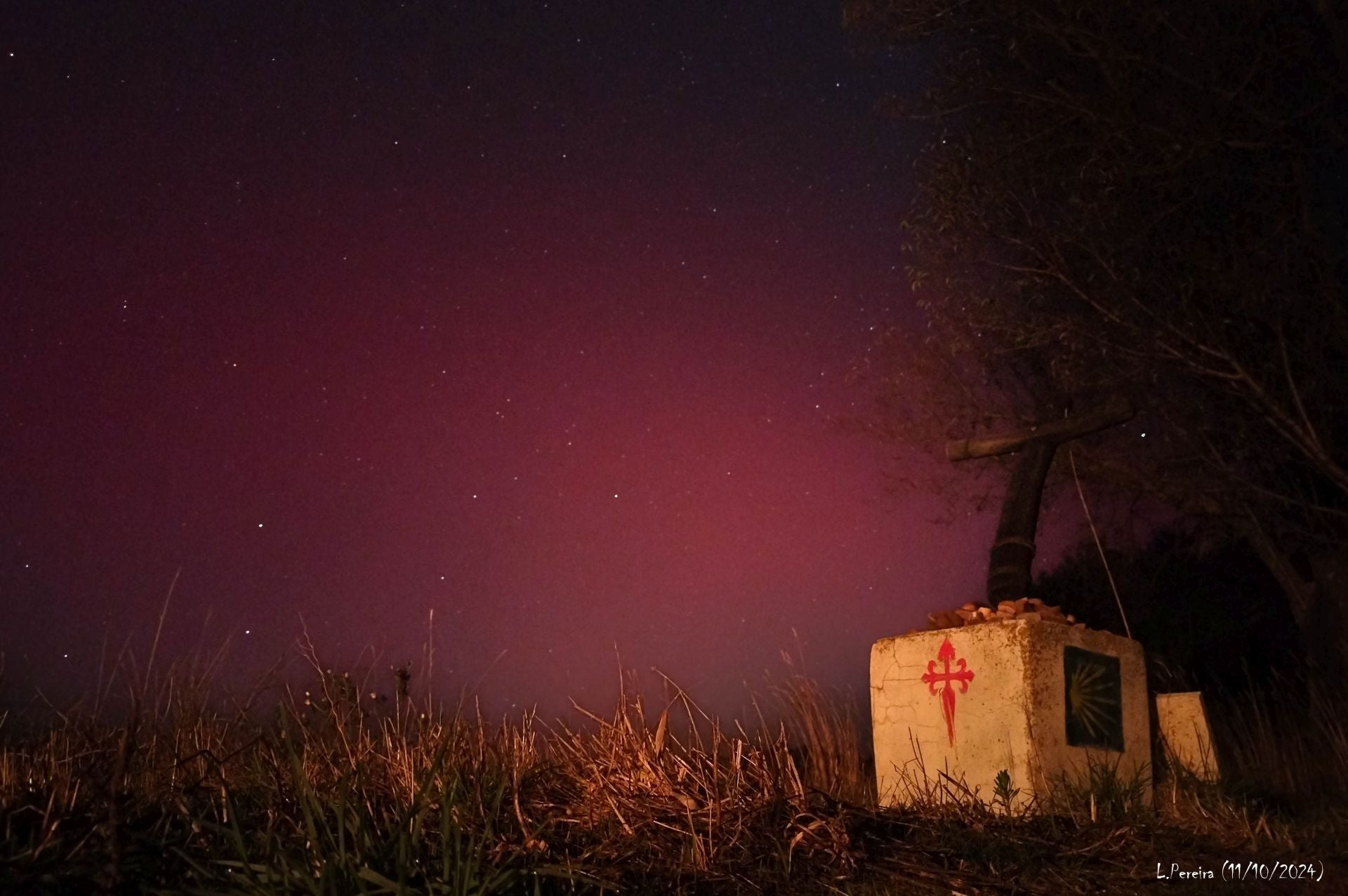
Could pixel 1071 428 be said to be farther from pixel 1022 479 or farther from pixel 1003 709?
pixel 1003 709

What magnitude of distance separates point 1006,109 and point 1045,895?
8.09 m

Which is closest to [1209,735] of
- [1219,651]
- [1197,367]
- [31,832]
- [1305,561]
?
[1197,367]

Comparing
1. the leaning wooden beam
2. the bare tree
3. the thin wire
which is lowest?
the thin wire

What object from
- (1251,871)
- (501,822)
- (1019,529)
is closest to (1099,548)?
(1019,529)

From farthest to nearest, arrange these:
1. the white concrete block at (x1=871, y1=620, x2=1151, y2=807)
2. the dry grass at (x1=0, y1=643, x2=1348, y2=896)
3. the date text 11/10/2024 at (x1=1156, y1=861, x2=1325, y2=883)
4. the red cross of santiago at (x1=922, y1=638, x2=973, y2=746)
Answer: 1. the red cross of santiago at (x1=922, y1=638, x2=973, y2=746)
2. the white concrete block at (x1=871, y1=620, x2=1151, y2=807)
3. the date text 11/10/2024 at (x1=1156, y1=861, x2=1325, y2=883)
4. the dry grass at (x1=0, y1=643, x2=1348, y2=896)

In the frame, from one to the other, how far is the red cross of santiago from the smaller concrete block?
1813mm

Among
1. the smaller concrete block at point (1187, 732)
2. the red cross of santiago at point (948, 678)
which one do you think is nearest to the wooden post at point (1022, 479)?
the smaller concrete block at point (1187, 732)

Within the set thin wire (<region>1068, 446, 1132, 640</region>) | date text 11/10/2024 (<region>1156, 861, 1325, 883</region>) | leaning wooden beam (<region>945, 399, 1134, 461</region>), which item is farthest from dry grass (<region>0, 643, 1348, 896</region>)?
leaning wooden beam (<region>945, 399, 1134, 461</region>)

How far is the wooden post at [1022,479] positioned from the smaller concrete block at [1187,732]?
4.11ft

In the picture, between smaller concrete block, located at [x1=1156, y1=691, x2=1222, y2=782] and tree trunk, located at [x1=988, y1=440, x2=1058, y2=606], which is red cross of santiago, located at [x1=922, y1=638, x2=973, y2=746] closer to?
tree trunk, located at [x1=988, y1=440, x2=1058, y2=606]

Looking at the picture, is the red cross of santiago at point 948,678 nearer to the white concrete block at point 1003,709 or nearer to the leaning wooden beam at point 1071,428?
the white concrete block at point 1003,709

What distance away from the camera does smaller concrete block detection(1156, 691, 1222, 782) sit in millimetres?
7957

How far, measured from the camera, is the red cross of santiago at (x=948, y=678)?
7.15m

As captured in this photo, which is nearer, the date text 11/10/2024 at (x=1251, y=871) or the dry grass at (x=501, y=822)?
the dry grass at (x=501, y=822)
